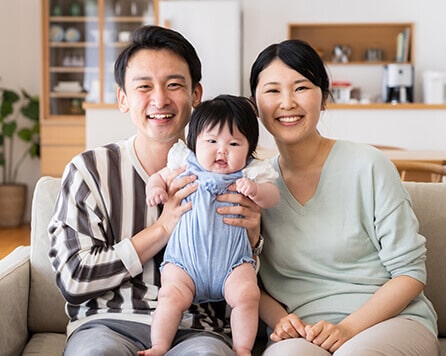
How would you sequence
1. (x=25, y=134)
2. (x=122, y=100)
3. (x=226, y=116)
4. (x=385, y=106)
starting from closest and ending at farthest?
(x=226, y=116) → (x=122, y=100) → (x=385, y=106) → (x=25, y=134)

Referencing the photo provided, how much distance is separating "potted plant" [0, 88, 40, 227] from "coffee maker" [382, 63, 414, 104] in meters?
3.32

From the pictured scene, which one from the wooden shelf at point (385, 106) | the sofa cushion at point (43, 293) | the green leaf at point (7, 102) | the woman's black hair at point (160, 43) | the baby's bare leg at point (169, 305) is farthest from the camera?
the green leaf at point (7, 102)

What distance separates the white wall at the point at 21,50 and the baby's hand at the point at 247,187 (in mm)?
6249

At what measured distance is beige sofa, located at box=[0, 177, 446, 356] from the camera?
204cm

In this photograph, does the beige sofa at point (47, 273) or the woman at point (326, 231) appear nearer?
the woman at point (326, 231)

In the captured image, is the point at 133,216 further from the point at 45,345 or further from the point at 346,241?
the point at 346,241

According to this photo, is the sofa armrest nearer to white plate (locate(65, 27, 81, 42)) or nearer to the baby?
the baby

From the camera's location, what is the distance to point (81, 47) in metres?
7.79

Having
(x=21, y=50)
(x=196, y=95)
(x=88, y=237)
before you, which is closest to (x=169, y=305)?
(x=88, y=237)

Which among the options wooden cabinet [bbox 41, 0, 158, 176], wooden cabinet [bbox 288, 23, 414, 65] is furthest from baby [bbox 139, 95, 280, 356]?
wooden cabinet [bbox 288, 23, 414, 65]

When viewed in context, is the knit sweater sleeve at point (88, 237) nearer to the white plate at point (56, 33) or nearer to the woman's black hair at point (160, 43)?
the woman's black hair at point (160, 43)

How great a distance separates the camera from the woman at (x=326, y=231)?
1.81 meters

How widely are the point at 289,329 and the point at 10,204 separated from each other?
5958 millimetres

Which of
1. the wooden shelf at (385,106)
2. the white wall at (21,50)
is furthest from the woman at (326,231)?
the white wall at (21,50)
